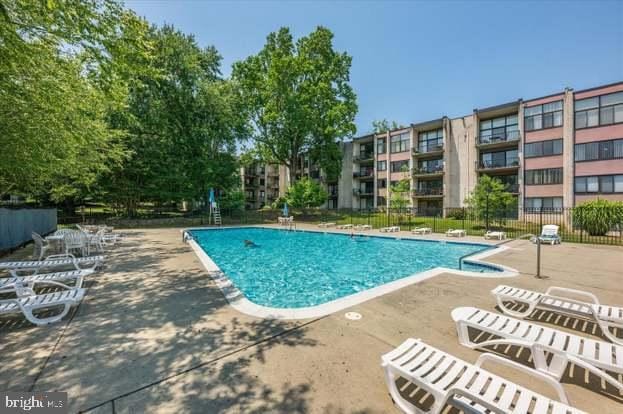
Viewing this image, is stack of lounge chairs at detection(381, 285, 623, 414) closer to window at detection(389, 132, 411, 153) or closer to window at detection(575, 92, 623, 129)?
window at detection(575, 92, 623, 129)

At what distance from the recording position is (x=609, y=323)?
3.46 metres

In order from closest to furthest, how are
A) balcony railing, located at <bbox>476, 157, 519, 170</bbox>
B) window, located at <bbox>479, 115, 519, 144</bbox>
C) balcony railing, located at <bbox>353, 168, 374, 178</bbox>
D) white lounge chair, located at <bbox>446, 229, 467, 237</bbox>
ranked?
white lounge chair, located at <bbox>446, 229, 467, 237</bbox>
balcony railing, located at <bbox>476, 157, 519, 170</bbox>
window, located at <bbox>479, 115, 519, 144</bbox>
balcony railing, located at <bbox>353, 168, 374, 178</bbox>

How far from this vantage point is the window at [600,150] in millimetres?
19688

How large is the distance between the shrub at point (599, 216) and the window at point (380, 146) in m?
21.4

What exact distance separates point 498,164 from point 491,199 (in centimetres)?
970

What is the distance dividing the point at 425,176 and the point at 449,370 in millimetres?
30750

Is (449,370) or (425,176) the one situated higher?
(425,176)

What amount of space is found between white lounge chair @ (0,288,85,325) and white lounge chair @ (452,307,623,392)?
5.75m

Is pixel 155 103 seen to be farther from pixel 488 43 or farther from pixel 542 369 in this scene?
pixel 542 369

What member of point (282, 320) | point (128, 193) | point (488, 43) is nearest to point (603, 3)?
point (488, 43)

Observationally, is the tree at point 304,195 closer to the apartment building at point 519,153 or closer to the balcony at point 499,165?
the apartment building at point 519,153

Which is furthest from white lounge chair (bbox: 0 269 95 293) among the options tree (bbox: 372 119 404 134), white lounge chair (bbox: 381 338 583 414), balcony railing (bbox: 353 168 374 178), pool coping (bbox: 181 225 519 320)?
tree (bbox: 372 119 404 134)

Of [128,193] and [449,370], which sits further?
[128,193]

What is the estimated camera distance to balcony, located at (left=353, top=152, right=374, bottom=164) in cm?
3612
